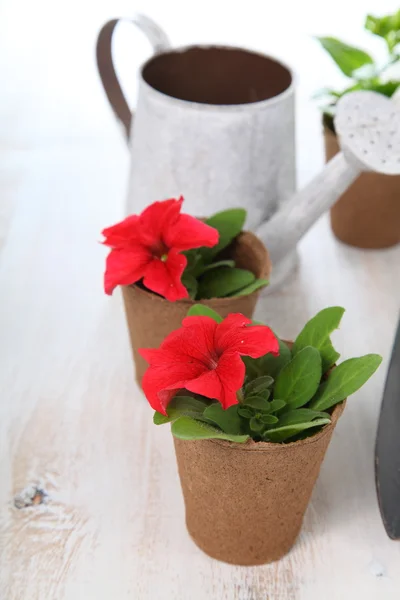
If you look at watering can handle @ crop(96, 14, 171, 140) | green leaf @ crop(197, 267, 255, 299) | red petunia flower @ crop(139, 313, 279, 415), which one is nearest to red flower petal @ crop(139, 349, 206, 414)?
red petunia flower @ crop(139, 313, 279, 415)

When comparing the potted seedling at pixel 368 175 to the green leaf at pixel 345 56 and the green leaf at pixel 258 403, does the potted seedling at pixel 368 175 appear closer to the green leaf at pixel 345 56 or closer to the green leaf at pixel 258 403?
the green leaf at pixel 345 56

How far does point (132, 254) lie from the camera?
1.18 feet

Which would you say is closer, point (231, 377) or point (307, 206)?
point (231, 377)

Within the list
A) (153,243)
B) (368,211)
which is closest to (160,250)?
(153,243)

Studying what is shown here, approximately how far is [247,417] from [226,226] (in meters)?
0.13

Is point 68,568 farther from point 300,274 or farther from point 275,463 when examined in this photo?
point 300,274

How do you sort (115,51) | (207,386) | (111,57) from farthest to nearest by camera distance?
(115,51), (111,57), (207,386)

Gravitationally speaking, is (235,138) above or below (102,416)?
above

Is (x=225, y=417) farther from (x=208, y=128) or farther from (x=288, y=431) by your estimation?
(x=208, y=128)

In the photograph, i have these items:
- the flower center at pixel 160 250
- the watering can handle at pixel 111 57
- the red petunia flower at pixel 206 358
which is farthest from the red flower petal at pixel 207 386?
the watering can handle at pixel 111 57

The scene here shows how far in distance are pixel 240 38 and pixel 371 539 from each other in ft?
2.18

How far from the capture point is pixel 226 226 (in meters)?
0.40

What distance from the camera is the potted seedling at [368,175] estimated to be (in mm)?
513

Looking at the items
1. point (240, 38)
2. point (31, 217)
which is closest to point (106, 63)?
point (31, 217)
